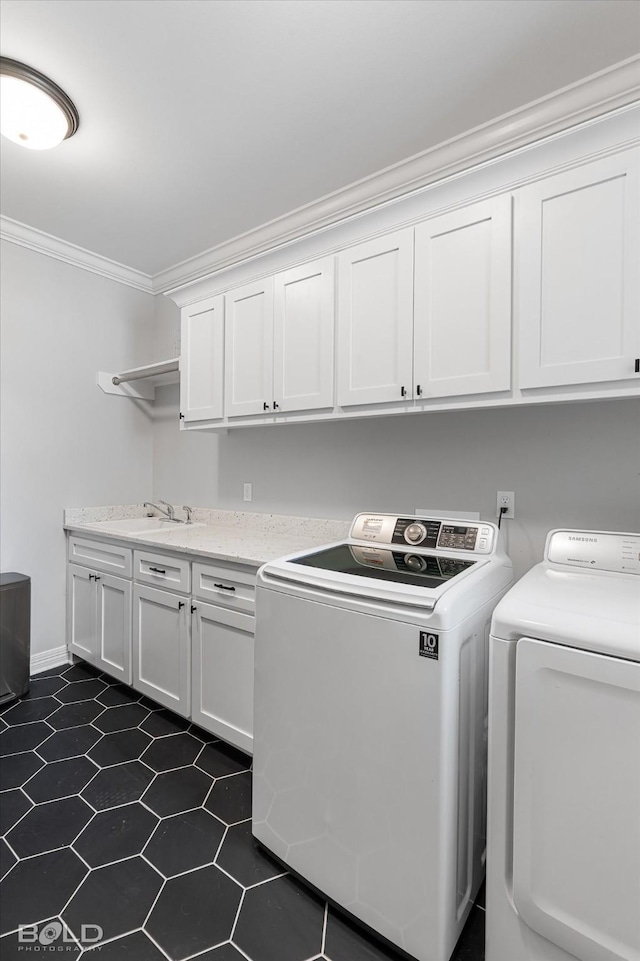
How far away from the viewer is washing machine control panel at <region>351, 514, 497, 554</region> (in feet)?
5.46

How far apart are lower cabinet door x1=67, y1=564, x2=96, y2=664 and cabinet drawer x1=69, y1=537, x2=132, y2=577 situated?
56 millimetres

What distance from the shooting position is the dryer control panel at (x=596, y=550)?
1381 millimetres

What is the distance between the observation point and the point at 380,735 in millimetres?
1195

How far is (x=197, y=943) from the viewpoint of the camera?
121 centimetres

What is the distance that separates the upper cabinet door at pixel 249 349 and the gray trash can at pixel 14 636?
153 cm

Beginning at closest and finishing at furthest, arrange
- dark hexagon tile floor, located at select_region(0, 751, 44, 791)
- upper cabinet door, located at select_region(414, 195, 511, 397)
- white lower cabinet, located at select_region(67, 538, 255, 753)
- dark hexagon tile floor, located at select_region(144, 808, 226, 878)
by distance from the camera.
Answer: dark hexagon tile floor, located at select_region(144, 808, 226, 878)
upper cabinet door, located at select_region(414, 195, 511, 397)
dark hexagon tile floor, located at select_region(0, 751, 44, 791)
white lower cabinet, located at select_region(67, 538, 255, 753)

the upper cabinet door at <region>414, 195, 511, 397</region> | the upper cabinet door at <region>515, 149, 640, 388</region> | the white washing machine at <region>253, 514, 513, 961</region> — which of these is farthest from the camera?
the upper cabinet door at <region>414, 195, 511, 397</region>

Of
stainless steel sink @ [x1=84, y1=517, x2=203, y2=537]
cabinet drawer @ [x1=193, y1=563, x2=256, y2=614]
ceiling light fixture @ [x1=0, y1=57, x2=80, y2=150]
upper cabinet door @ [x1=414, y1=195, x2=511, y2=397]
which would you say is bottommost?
cabinet drawer @ [x1=193, y1=563, x2=256, y2=614]

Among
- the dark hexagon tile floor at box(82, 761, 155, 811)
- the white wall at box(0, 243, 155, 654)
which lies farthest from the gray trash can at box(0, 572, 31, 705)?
the dark hexagon tile floor at box(82, 761, 155, 811)

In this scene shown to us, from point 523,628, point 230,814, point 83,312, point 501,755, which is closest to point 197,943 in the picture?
point 230,814

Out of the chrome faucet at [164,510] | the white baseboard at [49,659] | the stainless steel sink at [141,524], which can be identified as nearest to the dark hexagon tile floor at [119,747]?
the white baseboard at [49,659]

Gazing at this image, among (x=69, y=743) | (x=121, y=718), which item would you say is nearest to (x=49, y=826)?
(x=69, y=743)

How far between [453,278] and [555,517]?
997mm

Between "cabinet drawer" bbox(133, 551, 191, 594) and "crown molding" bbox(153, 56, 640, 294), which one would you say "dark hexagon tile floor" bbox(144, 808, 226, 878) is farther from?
"crown molding" bbox(153, 56, 640, 294)
